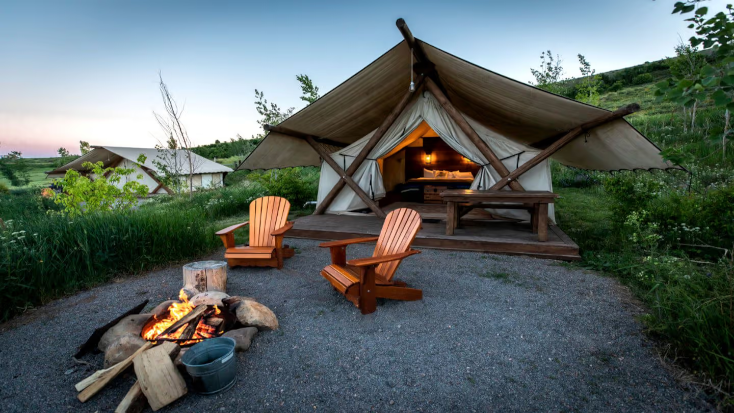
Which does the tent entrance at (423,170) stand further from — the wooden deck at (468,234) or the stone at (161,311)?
the stone at (161,311)

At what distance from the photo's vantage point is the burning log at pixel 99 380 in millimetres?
1642

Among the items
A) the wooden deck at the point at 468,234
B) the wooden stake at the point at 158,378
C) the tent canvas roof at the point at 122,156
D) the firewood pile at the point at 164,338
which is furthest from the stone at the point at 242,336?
the tent canvas roof at the point at 122,156

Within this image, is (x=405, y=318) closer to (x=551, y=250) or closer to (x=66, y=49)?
(x=551, y=250)

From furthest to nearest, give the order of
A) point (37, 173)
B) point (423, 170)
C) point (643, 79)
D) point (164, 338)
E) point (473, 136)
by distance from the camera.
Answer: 1. point (643, 79)
2. point (37, 173)
3. point (423, 170)
4. point (473, 136)
5. point (164, 338)

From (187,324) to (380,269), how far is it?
64.4 inches

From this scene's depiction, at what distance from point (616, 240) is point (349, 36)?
7.75 meters

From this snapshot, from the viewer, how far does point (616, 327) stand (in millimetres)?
2301

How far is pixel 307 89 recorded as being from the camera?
35.0 ft

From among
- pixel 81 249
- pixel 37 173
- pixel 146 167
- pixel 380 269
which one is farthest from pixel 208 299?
pixel 37 173

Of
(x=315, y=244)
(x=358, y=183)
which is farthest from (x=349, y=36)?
(x=315, y=244)

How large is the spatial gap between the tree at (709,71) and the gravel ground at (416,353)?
1.42m

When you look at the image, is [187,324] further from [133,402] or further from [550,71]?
[550,71]

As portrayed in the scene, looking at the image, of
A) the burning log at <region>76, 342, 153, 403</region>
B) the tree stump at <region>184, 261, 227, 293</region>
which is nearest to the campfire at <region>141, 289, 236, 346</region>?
the burning log at <region>76, 342, 153, 403</region>

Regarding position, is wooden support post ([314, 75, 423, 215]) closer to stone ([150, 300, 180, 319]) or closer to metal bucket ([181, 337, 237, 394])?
stone ([150, 300, 180, 319])
